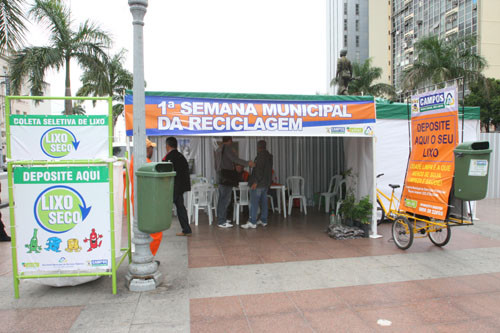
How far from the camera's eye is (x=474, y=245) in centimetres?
641

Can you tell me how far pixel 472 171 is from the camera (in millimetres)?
5230

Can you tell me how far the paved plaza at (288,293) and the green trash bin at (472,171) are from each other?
1.06 meters

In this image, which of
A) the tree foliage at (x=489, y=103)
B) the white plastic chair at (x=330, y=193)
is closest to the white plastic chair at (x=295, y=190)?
the white plastic chair at (x=330, y=193)

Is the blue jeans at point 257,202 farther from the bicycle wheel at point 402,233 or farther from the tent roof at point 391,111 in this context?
the tent roof at point 391,111

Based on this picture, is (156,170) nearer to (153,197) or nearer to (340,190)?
(153,197)

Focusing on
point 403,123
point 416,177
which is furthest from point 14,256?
point 403,123

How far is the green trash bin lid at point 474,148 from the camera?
521cm

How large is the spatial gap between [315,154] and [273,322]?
293 inches

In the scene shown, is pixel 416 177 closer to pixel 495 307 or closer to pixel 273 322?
pixel 495 307

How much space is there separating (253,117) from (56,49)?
1145cm

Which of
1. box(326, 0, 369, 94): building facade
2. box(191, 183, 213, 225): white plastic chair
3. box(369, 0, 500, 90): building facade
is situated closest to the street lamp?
box(191, 183, 213, 225): white plastic chair

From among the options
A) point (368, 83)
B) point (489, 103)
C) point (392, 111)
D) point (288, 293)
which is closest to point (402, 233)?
point (288, 293)

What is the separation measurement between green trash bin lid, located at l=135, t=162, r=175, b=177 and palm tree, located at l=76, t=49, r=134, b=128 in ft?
40.8

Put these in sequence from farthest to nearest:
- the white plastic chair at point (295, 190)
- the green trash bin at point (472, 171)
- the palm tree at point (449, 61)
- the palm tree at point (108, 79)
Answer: the palm tree at point (449, 61)
the palm tree at point (108, 79)
the white plastic chair at point (295, 190)
the green trash bin at point (472, 171)
